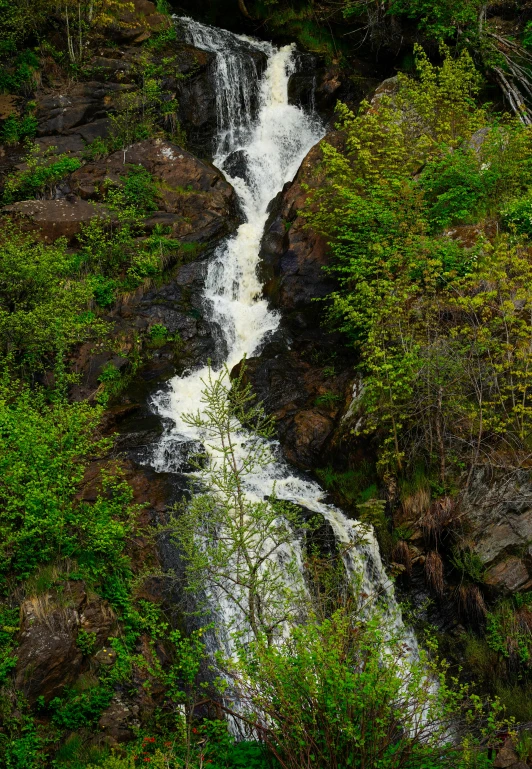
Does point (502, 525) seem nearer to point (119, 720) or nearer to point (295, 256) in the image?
point (119, 720)

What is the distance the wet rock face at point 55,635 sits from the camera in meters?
8.18

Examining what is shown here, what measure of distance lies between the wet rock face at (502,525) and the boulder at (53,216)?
39.6 feet

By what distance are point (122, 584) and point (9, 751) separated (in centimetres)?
261

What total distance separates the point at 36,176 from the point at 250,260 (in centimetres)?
668

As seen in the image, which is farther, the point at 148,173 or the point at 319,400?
the point at 148,173

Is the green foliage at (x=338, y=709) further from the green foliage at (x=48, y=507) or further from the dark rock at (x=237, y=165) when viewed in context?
the dark rock at (x=237, y=165)

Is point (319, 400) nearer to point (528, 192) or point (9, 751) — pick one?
point (528, 192)

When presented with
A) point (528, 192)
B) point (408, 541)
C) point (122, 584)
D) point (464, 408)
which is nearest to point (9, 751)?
point (122, 584)

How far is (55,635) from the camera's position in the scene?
854cm

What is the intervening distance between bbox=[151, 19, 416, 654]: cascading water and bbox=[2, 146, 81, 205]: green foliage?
16.6ft

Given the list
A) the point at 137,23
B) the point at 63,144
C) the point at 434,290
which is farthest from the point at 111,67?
the point at 434,290

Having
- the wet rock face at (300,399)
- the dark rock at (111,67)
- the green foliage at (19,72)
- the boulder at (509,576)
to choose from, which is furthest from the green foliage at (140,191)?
the boulder at (509,576)

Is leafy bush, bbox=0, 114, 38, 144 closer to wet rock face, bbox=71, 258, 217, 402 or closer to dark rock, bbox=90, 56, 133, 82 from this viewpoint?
dark rock, bbox=90, 56, 133, 82

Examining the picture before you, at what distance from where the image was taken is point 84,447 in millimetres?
9844
